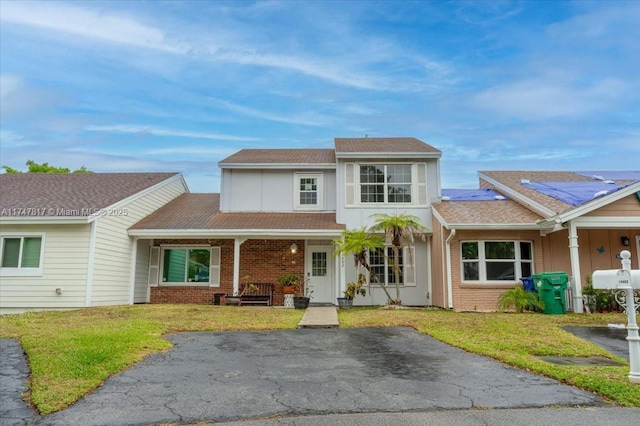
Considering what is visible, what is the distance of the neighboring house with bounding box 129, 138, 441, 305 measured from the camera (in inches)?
609

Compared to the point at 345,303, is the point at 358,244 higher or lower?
higher

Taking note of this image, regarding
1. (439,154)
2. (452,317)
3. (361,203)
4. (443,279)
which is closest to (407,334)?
(452,317)

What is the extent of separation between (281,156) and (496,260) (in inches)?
384

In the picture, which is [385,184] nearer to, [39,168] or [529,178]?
[529,178]

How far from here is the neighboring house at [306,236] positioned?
15.5 metres

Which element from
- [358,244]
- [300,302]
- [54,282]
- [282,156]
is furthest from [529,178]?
[54,282]

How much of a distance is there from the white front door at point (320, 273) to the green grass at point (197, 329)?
3932 millimetres

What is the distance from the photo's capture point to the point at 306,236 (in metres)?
14.9

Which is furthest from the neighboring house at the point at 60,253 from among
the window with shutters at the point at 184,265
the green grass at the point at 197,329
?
the window with shutters at the point at 184,265

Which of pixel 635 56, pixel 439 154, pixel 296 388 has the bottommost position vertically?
pixel 296 388

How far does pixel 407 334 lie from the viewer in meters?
8.57

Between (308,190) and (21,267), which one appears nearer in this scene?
(21,267)

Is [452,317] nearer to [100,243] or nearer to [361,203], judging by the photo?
[361,203]

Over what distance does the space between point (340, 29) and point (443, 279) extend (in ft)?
31.1
